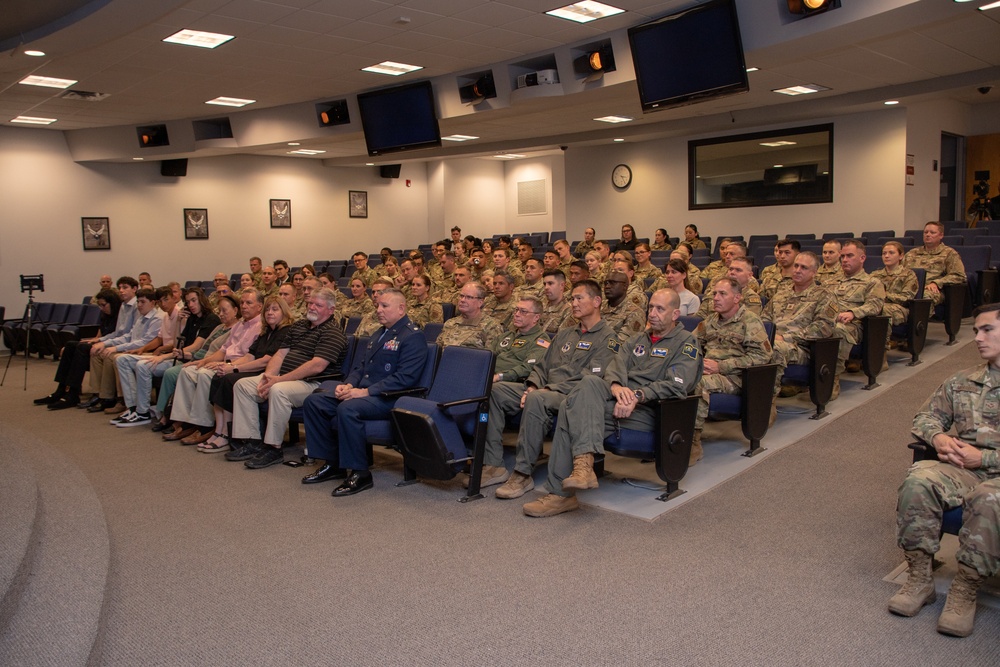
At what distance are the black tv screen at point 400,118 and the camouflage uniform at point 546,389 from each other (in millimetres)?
5139

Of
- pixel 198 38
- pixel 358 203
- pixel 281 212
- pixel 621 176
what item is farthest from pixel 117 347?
pixel 358 203

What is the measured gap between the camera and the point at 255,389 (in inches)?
197

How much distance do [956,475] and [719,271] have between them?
19.0 ft

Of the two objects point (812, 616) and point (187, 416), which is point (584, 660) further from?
point (187, 416)

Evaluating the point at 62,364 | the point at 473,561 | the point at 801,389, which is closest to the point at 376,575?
the point at 473,561

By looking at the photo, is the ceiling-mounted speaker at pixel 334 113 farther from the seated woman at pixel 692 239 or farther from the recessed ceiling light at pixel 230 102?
the seated woman at pixel 692 239

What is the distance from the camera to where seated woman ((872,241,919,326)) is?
20.0ft

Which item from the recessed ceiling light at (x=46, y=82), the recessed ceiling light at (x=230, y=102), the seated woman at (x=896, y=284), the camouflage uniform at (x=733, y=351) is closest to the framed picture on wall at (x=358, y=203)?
the recessed ceiling light at (x=230, y=102)

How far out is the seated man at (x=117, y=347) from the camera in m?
6.84

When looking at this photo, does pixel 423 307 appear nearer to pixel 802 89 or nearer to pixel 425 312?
pixel 425 312

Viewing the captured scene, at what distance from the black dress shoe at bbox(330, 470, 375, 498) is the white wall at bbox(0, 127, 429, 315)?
10710 millimetres

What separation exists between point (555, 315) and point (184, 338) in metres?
3.36

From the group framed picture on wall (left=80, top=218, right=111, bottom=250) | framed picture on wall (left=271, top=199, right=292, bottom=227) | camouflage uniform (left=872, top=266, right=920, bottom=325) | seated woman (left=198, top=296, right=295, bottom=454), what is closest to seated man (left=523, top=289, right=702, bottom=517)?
seated woman (left=198, top=296, right=295, bottom=454)

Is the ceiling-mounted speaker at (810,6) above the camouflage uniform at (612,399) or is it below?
above
